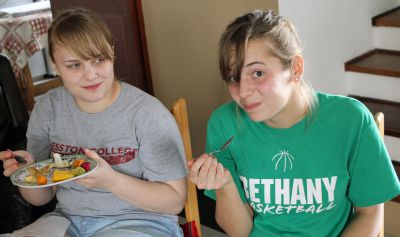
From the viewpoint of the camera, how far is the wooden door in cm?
258

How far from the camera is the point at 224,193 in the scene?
3.86 feet

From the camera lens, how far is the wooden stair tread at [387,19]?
2.46 meters

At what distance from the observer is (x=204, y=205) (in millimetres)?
2539

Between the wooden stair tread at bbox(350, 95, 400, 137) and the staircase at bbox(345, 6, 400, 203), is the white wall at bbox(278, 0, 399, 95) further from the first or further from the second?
the wooden stair tread at bbox(350, 95, 400, 137)

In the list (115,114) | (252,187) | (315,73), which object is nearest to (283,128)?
(252,187)

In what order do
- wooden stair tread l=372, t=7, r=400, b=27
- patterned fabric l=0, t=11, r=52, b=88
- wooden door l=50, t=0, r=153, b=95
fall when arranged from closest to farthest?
wooden stair tread l=372, t=7, r=400, b=27 < wooden door l=50, t=0, r=153, b=95 < patterned fabric l=0, t=11, r=52, b=88

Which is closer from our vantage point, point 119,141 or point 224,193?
point 224,193

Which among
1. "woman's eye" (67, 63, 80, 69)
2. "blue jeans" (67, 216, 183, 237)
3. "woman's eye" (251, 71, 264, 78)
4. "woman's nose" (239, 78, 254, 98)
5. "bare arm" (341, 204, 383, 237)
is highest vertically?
"woman's eye" (67, 63, 80, 69)

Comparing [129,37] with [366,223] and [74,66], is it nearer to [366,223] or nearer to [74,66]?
[74,66]

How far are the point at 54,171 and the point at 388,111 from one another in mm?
1630

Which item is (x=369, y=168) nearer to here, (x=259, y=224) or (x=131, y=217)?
(x=259, y=224)

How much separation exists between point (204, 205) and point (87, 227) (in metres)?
1.22

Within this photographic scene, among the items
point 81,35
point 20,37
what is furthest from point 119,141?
point 20,37

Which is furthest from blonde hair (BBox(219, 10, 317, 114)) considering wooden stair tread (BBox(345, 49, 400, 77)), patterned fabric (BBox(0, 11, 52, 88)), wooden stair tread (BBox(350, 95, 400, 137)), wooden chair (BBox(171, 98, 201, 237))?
patterned fabric (BBox(0, 11, 52, 88))
